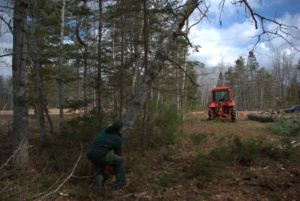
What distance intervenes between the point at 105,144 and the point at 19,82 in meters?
2.44

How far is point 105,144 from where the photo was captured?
374 centimetres

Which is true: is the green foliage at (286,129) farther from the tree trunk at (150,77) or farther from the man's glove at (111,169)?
the man's glove at (111,169)

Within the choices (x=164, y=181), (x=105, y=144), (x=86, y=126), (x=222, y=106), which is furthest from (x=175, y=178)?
(x=222, y=106)

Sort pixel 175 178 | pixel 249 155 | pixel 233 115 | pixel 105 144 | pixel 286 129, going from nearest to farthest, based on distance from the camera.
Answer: pixel 105 144
pixel 175 178
pixel 249 155
pixel 286 129
pixel 233 115

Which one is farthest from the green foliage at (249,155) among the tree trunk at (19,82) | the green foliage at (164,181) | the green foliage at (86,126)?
the tree trunk at (19,82)

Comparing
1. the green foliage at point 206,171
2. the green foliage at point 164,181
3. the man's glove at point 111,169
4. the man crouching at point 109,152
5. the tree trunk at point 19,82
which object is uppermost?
the tree trunk at point 19,82

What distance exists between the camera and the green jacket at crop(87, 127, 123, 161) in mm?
3697

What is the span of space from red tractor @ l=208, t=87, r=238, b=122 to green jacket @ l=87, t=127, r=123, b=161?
37.0ft

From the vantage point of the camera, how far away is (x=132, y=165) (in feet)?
16.1

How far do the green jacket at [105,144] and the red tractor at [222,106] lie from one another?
37.0 feet

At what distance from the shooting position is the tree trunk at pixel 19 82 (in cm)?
399

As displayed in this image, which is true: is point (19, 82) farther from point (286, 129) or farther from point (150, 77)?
point (286, 129)

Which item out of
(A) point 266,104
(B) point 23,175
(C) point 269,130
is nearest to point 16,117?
(B) point 23,175

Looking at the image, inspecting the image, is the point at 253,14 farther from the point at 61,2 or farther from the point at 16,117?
the point at 61,2
